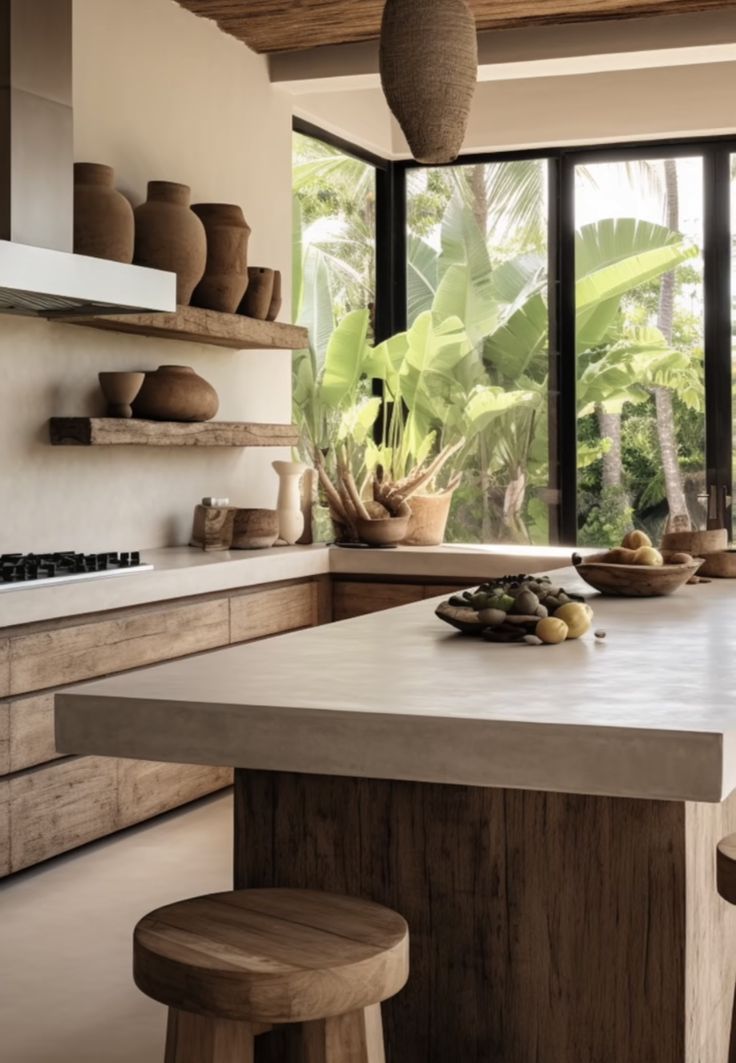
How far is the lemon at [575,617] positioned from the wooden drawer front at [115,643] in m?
1.78

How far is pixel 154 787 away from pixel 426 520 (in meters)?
2.20

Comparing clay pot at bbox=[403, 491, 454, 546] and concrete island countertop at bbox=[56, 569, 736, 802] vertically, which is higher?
clay pot at bbox=[403, 491, 454, 546]

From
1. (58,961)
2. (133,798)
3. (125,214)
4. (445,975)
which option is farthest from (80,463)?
(445,975)

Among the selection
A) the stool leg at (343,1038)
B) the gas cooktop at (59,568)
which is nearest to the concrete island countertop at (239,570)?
the gas cooktop at (59,568)

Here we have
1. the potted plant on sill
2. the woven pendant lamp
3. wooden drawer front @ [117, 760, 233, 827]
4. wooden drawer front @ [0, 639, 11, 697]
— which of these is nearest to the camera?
the woven pendant lamp

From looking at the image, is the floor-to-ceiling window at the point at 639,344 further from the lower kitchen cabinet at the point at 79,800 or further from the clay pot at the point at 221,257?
the lower kitchen cabinet at the point at 79,800

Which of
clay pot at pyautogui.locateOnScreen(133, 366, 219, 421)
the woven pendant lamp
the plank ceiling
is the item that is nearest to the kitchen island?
the woven pendant lamp

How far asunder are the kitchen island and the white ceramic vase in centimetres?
345

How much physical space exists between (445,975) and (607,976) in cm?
26

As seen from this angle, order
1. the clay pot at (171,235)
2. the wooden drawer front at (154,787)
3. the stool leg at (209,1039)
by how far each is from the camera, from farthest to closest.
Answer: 1. the clay pot at (171,235)
2. the wooden drawer front at (154,787)
3. the stool leg at (209,1039)

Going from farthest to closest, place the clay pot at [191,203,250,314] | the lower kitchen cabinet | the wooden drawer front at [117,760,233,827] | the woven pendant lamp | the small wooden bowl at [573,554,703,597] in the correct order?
the clay pot at [191,203,250,314]
the wooden drawer front at [117,760,233,827]
the lower kitchen cabinet
the small wooden bowl at [573,554,703,597]
the woven pendant lamp

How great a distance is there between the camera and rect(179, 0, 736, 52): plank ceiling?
17.7 feet

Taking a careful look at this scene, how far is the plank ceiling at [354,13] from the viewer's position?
538 centimetres

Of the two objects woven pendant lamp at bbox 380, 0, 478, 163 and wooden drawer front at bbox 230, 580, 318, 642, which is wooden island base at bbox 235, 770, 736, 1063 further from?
wooden drawer front at bbox 230, 580, 318, 642
